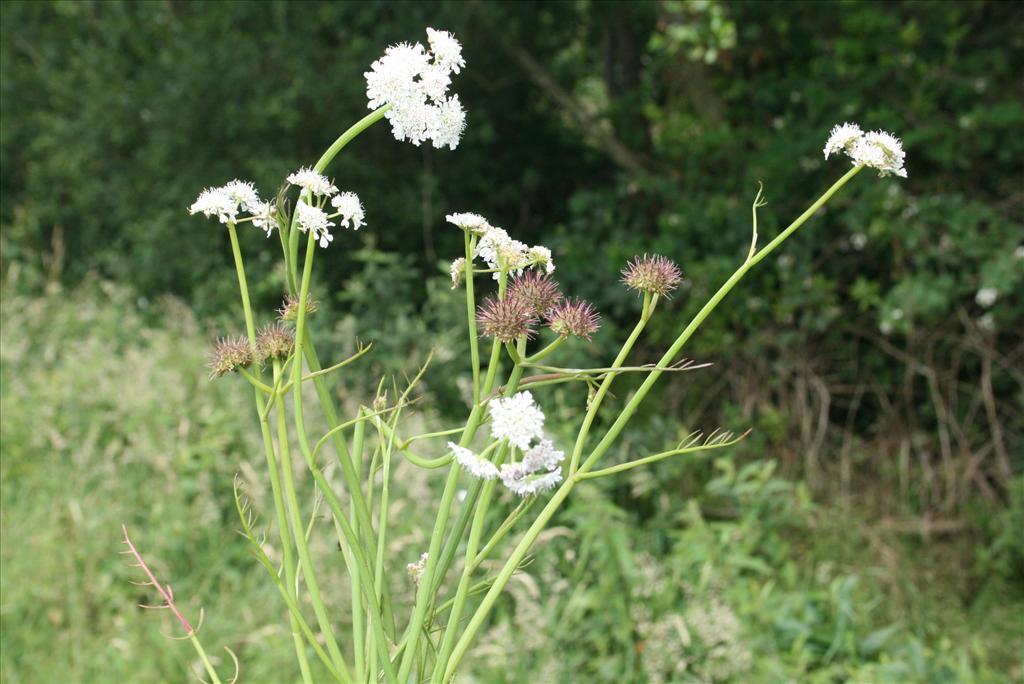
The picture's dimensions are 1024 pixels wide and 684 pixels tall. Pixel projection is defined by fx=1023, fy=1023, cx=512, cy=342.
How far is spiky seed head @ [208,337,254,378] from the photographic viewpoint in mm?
824

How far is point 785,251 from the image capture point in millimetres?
4672

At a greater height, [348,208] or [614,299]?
[614,299]

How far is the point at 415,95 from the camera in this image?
0.78m

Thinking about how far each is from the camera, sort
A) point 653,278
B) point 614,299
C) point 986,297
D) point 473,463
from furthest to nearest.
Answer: point 614,299 → point 986,297 → point 653,278 → point 473,463

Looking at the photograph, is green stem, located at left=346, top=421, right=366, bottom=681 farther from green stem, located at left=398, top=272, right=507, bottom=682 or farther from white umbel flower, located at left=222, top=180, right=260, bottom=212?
white umbel flower, located at left=222, top=180, right=260, bottom=212

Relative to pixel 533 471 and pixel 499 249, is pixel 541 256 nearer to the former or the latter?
pixel 499 249

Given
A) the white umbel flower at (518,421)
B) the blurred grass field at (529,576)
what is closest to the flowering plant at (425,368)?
the white umbel flower at (518,421)

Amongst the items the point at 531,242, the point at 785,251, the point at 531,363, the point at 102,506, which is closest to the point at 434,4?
the point at 531,242

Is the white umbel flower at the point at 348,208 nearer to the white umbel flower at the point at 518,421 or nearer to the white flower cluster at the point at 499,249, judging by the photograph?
the white flower cluster at the point at 499,249

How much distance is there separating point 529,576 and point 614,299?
2.63 metres

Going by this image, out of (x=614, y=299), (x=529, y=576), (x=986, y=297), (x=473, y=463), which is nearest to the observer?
(x=473, y=463)

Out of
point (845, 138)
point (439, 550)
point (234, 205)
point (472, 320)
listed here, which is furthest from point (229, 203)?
point (845, 138)

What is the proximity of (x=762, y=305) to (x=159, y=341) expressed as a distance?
278cm

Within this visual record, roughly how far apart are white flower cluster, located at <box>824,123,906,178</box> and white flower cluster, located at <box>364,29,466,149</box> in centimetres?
31
